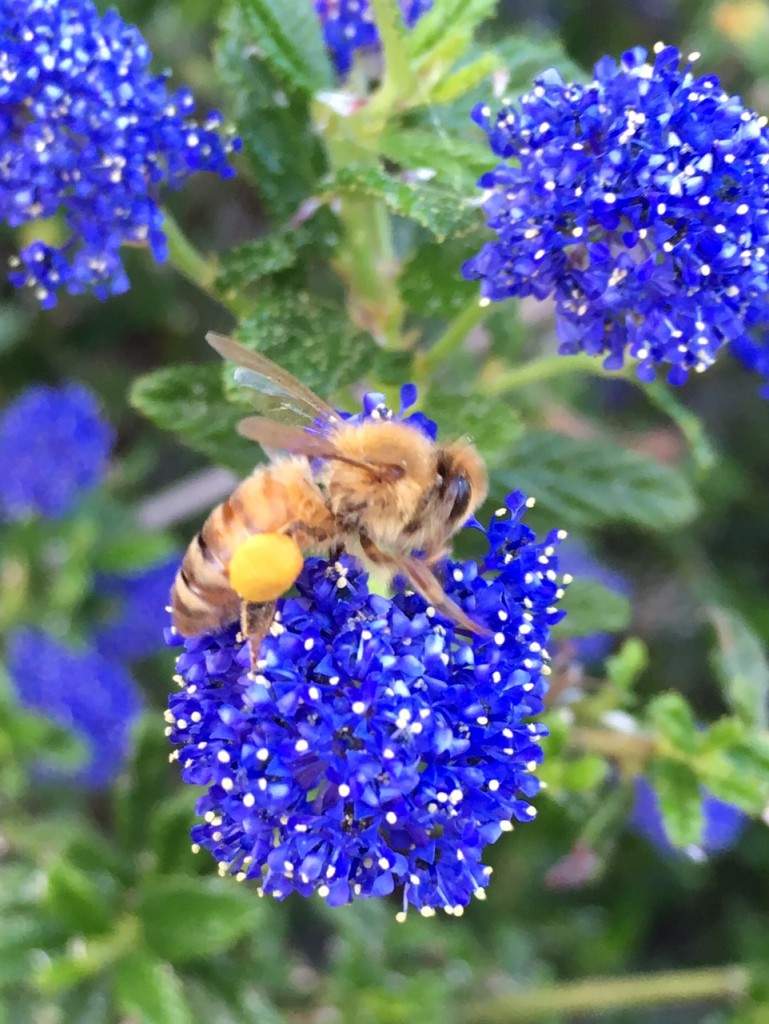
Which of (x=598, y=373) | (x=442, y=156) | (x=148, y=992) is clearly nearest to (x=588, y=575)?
(x=598, y=373)

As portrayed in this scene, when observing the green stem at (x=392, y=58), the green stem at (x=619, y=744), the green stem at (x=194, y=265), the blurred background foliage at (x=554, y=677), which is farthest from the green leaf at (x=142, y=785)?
the green stem at (x=392, y=58)

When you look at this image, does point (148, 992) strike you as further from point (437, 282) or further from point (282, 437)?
point (437, 282)

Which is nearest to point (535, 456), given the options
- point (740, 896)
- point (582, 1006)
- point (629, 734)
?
→ point (629, 734)

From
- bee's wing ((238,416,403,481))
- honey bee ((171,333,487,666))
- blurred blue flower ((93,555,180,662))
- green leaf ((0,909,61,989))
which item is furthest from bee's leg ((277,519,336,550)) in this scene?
blurred blue flower ((93,555,180,662))

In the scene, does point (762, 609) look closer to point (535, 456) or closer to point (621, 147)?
point (535, 456)

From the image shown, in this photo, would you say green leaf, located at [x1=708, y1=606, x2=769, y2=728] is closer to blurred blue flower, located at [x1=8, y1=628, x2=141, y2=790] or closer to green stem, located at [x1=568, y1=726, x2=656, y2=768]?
green stem, located at [x1=568, y1=726, x2=656, y2=768]

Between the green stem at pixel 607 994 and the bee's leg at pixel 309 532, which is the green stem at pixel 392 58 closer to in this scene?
the bee's leg at pixel 309 532

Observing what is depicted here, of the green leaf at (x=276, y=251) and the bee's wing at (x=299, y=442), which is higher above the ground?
the green leaf at (x=276, y=251)
